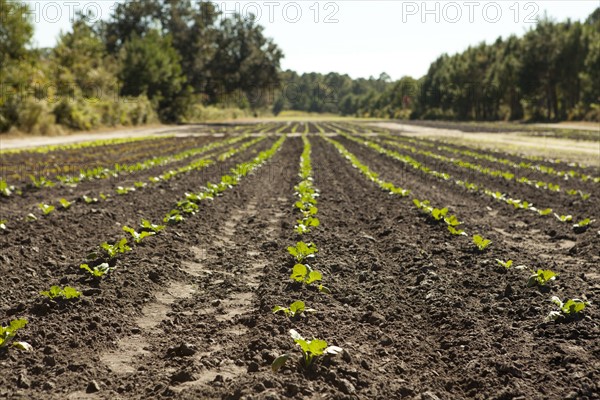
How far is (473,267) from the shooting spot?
659 centimetres

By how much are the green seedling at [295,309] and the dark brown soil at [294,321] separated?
89 millimetres

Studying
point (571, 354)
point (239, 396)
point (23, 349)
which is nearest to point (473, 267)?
point (571, 354)

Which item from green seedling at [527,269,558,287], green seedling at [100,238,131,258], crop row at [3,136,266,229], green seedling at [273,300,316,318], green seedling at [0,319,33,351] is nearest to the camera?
green seedling at [0,319,33,351]

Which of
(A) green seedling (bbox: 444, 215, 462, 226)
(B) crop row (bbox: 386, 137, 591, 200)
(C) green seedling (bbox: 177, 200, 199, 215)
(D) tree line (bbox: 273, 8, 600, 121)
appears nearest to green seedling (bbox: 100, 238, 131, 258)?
(C) green seedling (bbox: 177, 200, 199, 215)

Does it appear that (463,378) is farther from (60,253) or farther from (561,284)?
(60,253)

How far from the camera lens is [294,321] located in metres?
4.78

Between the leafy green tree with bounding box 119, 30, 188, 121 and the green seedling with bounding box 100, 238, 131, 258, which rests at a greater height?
the leafy green tree with bounding box 119, 30, 188, 121

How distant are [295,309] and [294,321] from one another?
11 centimetres

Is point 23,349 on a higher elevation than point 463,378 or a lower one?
higher

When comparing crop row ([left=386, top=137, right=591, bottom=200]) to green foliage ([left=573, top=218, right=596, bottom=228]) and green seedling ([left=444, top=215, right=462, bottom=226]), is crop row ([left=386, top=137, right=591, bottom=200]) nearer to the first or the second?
green foliage ([left=573, top=218, right=596, bottom=228])

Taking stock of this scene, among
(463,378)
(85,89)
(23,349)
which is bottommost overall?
(463,378)

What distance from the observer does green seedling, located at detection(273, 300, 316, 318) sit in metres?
4.76

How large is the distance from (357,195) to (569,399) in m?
9.21

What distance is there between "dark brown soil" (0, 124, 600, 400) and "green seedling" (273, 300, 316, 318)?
9 cm
